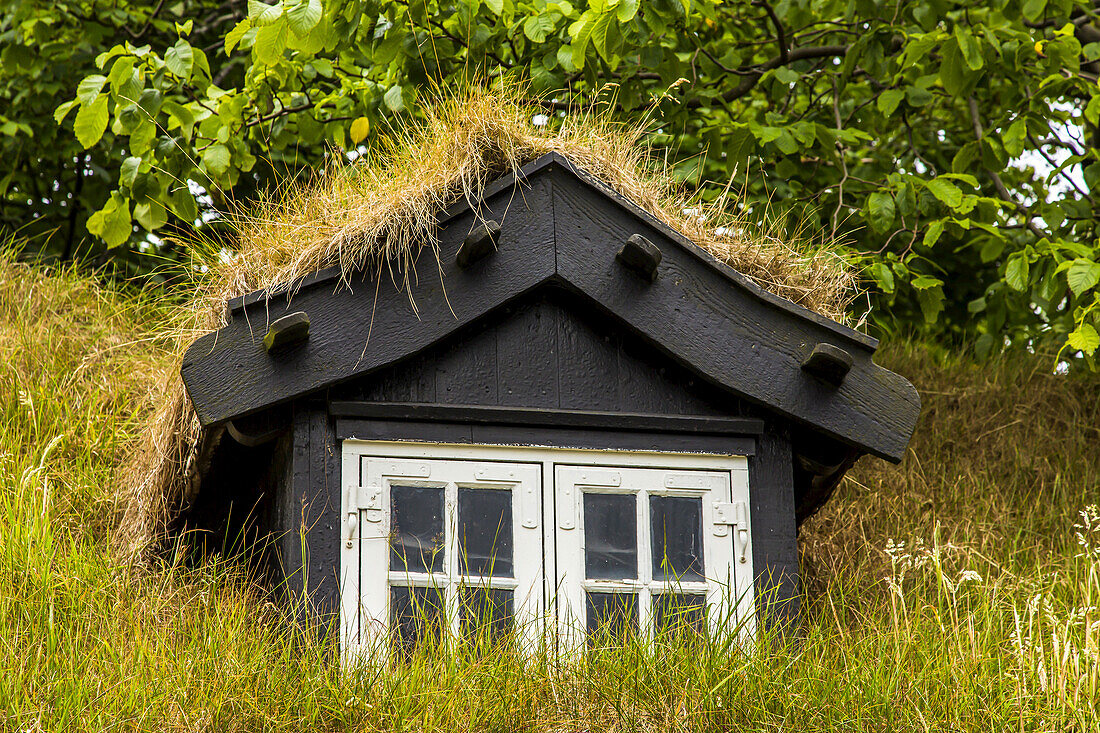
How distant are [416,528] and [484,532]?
249 millimetres

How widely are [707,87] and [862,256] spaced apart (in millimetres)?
1616

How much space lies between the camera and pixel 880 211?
6.38 m

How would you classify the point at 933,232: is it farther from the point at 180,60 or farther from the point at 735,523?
the point at 180,60

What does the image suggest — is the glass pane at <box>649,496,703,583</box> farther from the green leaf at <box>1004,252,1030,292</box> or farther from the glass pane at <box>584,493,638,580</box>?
the green leaf at <box>1004,252,1030,292</box>

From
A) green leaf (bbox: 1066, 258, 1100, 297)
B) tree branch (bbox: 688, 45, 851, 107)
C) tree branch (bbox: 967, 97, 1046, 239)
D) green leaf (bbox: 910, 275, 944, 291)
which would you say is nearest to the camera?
green leaf (bbox: 1066, 258, 1100, 297)

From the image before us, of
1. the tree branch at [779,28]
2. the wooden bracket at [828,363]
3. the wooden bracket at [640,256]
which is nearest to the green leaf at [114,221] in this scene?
the wooden bracket at [640,256]

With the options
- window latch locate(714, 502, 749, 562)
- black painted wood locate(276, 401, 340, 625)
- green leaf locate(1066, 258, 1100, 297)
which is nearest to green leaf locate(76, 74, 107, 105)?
black painted wood locate(276, 401, 340, 625)

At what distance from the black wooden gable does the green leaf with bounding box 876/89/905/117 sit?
2.42 meters

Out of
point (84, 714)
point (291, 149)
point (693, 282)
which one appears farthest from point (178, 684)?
point (291, 149)

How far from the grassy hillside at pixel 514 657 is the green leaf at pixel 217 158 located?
3.95 feet

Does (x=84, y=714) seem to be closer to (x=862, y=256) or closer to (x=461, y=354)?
(x=461, y=354)

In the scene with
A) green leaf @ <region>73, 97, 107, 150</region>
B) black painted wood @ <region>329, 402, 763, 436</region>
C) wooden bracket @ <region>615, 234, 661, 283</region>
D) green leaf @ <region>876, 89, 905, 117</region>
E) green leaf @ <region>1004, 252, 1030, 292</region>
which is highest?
green leaf @ <region>876, 89, 905, 117</region>

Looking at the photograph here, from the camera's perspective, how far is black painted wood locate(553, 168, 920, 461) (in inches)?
179

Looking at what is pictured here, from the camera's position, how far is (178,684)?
147 inches
